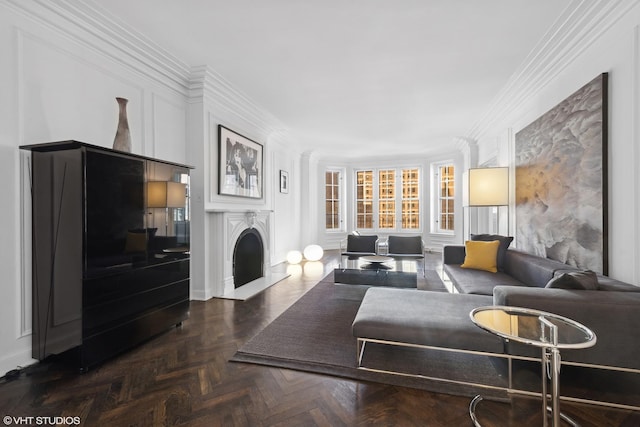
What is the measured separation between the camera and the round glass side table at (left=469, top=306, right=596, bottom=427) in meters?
1.34

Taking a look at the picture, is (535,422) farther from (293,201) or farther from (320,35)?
(293,201)

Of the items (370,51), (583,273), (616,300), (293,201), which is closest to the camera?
(616,300)

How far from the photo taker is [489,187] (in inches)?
171

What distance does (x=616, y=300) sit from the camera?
182cm

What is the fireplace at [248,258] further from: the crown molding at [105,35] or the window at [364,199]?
the window at [364,199]

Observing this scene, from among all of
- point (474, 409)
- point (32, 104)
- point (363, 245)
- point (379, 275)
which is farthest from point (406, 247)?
point (32, 104)

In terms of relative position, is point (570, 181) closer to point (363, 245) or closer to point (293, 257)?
point (363, 245)

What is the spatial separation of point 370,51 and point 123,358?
3639 millimetres

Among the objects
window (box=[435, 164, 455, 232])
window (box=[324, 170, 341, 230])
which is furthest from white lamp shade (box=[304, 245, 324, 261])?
window (box=[435, 164, 455, 232])

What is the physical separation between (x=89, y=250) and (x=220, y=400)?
4.55 feet

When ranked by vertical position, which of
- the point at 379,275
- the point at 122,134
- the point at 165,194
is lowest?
the point at 379,275

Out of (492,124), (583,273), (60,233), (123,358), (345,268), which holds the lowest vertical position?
(123,358)

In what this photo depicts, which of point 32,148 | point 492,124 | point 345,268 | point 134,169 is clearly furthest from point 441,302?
point 492,124

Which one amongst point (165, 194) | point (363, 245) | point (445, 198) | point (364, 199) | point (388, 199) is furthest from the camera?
point (364, 199)
